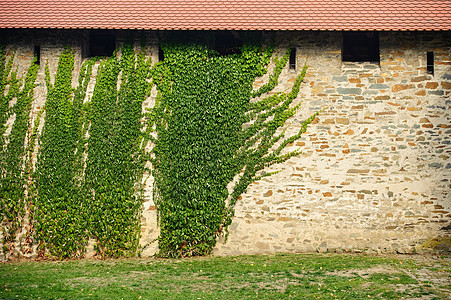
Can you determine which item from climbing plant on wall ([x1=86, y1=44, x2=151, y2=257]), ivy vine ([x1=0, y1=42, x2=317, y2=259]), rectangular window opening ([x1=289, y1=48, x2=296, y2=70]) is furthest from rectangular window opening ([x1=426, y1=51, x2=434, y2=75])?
climbing plant on wall ([x1=86, y1=44, x2=151, y2=257])

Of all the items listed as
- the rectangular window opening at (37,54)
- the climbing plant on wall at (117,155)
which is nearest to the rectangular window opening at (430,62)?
the climbing plant on wall at (117,155)

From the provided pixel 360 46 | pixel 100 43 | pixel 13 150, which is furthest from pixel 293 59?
pixel 13 150

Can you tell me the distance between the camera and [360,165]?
9.59 m

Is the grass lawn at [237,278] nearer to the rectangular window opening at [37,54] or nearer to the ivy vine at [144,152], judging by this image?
the ivy vine at [144,152]

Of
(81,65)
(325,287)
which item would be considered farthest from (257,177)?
(81,65)

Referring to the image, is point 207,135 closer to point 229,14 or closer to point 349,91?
point 229,14

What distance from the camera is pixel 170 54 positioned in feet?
32.4

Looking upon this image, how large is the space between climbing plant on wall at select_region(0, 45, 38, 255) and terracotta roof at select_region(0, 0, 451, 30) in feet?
3.85

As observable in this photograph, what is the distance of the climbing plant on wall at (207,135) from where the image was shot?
9.43 metres

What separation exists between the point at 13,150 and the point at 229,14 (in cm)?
546

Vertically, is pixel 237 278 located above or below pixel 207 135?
below

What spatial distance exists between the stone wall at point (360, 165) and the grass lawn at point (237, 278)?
0.51 meters

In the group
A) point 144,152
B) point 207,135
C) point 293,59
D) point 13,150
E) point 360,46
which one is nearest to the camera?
point 207,135

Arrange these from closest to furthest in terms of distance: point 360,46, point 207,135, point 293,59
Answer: point 207,135, point 293,59, point 360,46
